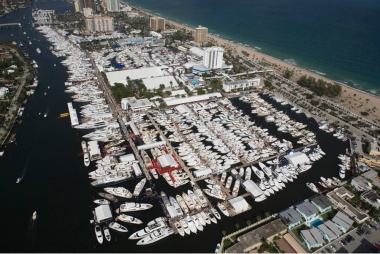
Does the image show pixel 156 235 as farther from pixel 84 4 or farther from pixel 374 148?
pixel 84 4

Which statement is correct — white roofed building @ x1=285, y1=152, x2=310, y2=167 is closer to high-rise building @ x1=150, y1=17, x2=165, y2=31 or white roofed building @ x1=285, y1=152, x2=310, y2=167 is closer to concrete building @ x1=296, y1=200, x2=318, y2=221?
concrete building @ x1=296, y1=200, x2=318, y2=221

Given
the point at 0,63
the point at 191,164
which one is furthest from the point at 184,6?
the point at 191,164

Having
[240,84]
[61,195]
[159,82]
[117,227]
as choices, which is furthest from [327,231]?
[159,82]

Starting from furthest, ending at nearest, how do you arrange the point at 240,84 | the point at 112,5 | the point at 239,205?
1. the point at 112,5
2. the point at 240,84
3. the point at 239,205

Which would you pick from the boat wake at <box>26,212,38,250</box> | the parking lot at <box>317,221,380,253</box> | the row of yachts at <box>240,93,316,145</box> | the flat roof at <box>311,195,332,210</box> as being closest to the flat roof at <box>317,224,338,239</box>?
the parking lot at <box>317,221,380,253</box>

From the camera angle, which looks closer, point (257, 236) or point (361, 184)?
point (257, 236)

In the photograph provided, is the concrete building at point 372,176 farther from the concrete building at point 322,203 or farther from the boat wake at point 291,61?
the boat wake at point 291,61

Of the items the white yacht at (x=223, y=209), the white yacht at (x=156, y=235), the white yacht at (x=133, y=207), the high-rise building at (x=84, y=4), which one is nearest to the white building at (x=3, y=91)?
the white yacht at (x=133, y=207)
